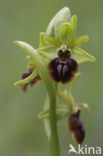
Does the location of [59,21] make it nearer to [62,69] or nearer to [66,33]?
[66,33]

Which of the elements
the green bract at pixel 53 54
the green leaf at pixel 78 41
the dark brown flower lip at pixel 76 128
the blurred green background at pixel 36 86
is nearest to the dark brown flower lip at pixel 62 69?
the green bract at pixel 53 54

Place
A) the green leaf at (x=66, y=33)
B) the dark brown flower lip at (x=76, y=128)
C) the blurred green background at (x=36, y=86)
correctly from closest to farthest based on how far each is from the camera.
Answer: the green leaf at (x=66, y=33) → the dark brown flower lip at (x=76, y=128) → the blurred green background at (x=36, y=86)

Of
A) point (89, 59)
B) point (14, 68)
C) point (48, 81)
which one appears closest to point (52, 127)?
point (48, 81)

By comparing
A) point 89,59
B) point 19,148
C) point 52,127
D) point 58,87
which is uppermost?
point 89,59

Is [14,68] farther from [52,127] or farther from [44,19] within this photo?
[52,127]

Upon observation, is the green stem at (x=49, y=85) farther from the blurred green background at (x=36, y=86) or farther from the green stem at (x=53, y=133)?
the blurred green background at (x=36, y=86)

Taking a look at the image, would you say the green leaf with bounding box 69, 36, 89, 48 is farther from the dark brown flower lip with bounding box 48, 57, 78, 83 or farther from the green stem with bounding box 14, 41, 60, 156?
the green stem with bounding box 14, 41, 60, 156

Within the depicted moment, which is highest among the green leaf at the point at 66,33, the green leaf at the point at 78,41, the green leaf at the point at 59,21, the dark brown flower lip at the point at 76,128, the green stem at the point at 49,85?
the green leaf at the point at 59,21
